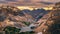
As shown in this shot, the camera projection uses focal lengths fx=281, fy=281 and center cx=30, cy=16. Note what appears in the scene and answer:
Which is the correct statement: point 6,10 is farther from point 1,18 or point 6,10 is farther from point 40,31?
point 40,31

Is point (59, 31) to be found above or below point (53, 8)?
below

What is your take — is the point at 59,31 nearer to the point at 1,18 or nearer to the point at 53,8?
the point at 53,8

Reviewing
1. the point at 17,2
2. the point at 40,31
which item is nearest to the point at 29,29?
the point at 40,31

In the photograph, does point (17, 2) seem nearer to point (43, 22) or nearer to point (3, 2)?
point (3, 2)

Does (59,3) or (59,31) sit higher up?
(59,3)

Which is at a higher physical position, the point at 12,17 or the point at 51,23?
the point at 12,17

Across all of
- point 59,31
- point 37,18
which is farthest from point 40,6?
point 59,31

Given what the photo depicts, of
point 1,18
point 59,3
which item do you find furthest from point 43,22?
point 1,18
